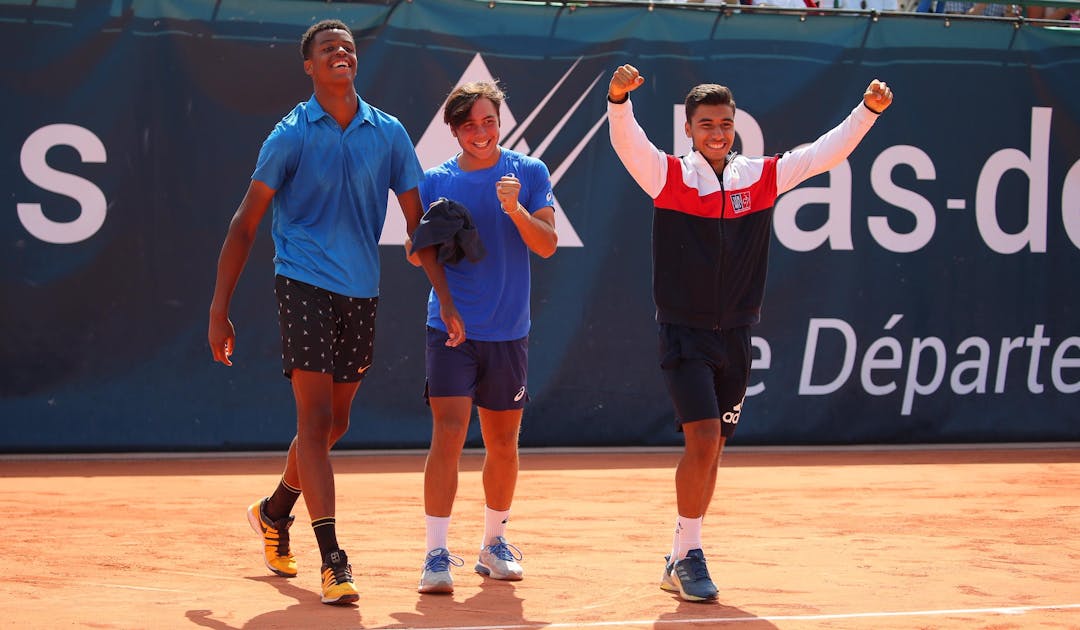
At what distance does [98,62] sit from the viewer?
27.7 ft

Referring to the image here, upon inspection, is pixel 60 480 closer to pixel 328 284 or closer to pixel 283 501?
pixel 283 501

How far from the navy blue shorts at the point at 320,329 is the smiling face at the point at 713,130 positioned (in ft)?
4.35

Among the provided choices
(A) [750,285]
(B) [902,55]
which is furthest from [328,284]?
(B) [902,55]

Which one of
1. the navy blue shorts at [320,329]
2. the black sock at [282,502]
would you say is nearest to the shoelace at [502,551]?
the black sock at [282,502]

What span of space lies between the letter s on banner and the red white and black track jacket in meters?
4.43

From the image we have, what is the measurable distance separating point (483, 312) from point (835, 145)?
4.67 ft

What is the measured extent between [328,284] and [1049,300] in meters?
6.27

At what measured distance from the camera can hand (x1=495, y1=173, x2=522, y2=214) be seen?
4785 mm

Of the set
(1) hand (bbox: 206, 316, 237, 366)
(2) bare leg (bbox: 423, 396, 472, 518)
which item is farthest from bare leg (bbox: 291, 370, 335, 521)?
(2) bare leg (bbox: 423, 396, 472, 518)

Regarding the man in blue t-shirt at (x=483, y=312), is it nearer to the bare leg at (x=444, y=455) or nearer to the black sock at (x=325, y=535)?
the bare leg at (x=444, y=455)

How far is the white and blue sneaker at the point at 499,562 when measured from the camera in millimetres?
5164

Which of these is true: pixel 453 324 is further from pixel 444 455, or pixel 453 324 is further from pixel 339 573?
pixel 339 573

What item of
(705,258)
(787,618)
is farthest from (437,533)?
(705,258)

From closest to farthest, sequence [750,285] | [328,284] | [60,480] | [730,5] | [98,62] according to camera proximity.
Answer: [328,284] < [750,285] < [60,480] < [98,62] < [730,5]
